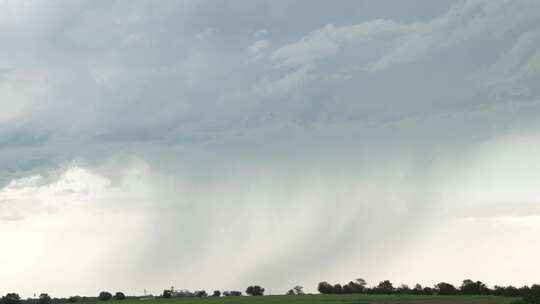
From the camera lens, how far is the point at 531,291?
539 feet
